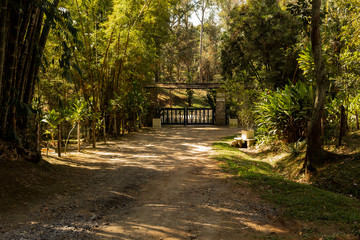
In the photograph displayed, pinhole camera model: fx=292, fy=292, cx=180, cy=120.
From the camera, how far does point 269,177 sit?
5.84m

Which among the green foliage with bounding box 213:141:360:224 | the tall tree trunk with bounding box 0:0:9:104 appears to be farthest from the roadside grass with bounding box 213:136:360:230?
the tall tree trunk with bounding box 0:0:9:104

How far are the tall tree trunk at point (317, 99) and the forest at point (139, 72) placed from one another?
0.07 feet

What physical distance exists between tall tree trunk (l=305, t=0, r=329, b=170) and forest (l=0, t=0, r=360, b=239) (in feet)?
0.07

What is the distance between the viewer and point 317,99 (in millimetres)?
6215

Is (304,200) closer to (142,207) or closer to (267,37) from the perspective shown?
(142,207)

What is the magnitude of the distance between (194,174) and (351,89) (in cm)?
407

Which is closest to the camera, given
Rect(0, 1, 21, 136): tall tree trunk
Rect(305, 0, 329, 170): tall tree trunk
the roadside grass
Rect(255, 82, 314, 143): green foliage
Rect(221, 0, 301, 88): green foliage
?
the roadside grass

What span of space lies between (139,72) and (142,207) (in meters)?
11.1

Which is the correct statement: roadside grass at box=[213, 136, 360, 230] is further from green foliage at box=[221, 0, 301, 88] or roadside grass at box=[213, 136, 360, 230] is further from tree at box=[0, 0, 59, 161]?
green foliage at box=[221, 0, 301, 88]

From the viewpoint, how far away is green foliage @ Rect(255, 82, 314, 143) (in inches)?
307

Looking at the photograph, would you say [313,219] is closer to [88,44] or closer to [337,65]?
[337,65]

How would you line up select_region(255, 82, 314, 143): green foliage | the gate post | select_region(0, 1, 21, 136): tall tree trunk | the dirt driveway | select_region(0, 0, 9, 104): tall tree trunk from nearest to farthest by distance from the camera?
1. the dirt driveway
2. select_region(0, 0, 9, 104): tall tree trunk
3. select_region(0, 1, 21, 136): tall tree trunk
4. select_region(255, 82, 314, 143): green foliage
5. the gate post

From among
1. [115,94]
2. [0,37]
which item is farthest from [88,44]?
[0,37]

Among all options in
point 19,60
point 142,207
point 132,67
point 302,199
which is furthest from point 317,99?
point 132,67
